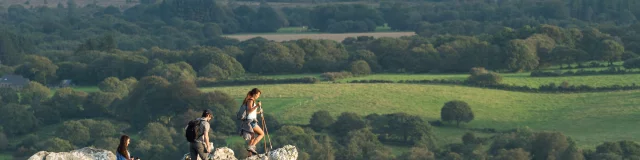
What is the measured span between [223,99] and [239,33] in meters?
98.0

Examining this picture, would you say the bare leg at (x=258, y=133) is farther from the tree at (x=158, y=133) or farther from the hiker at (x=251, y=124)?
the tree at (x=158, y=133)

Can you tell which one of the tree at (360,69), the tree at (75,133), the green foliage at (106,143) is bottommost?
the tree at (75,133)

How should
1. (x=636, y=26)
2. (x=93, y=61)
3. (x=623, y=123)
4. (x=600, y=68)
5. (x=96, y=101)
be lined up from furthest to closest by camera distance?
(x=636, y=26)
(x=93, y=61)
(x=600, y=68)
(x=96, y=101)
(x=623, y=123)

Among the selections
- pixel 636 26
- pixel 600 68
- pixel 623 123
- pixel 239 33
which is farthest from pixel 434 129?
pixel 239 33

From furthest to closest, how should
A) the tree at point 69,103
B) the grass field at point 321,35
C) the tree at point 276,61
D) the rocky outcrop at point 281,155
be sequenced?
the grass field at point 321,35, the tree at point 276,61, the tree at point 69,103, the rocky outcrop at point 281,155

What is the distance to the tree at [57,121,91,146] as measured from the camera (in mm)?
68631

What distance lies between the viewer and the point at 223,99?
77062 millimetres

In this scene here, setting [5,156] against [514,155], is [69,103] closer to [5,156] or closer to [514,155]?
[5,156]

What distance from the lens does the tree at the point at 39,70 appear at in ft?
335

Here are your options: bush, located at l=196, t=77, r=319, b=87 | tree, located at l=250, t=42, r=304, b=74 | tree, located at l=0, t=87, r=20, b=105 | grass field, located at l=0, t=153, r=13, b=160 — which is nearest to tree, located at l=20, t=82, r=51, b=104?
tree, located at l=0, t=87, r=20, b=105

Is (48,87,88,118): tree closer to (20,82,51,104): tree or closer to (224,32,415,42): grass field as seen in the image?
(20,82,51,104): tree

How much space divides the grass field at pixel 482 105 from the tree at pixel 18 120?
39.6 feet

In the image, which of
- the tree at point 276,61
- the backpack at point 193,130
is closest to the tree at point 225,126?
the tree at point 276,61

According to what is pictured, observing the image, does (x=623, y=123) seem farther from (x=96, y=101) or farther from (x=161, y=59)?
(x=161, y=59)
